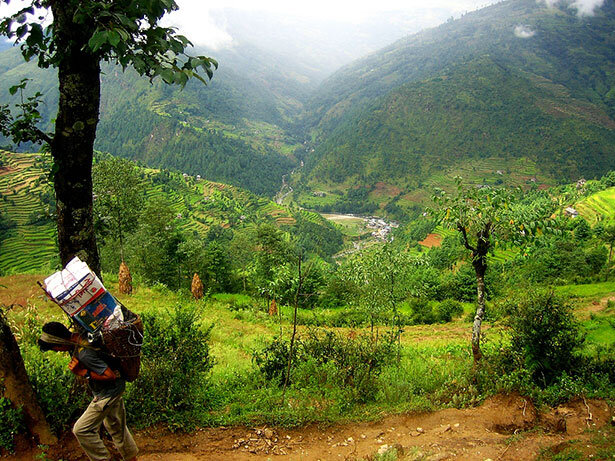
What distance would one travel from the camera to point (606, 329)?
11906 millimetres

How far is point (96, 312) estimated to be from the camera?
2613mm

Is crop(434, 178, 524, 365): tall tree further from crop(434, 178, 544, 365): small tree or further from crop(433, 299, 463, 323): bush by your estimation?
crop(433, 299, 463, 323): bush

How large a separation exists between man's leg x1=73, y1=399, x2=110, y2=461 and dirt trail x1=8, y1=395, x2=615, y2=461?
57 centimetres

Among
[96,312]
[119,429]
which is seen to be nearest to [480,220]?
[96,312]

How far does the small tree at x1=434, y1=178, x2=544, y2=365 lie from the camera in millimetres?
5383

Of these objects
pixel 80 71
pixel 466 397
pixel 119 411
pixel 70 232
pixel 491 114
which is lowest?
pixel 466 397

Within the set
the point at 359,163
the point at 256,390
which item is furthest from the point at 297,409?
the point at 359,163

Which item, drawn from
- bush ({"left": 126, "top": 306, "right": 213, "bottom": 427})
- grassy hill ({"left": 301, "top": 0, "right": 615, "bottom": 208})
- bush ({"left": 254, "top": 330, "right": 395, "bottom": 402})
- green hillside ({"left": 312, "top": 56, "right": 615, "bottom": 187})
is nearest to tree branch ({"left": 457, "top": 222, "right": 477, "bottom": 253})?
bush ({"left": 254, "top": 330, "right": 395, "bottom": 402})

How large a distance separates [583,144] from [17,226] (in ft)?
504

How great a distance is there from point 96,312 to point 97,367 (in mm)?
433

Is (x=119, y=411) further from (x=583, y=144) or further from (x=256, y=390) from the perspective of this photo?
(x=583, y=144)

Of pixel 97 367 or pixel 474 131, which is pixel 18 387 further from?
pixel 474 131

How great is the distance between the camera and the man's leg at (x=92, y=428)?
2.73 meters

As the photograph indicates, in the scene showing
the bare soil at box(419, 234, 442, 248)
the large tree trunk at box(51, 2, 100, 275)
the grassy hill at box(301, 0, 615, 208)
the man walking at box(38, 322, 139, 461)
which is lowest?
the bare soil at box(419, 234, 442, 248)
